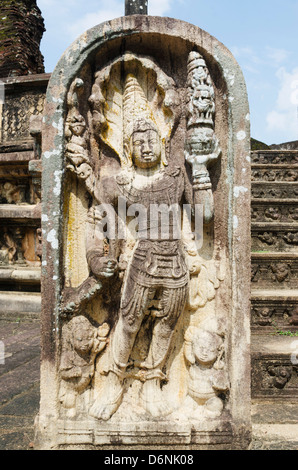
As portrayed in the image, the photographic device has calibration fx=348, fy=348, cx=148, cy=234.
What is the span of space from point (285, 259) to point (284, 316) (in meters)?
0.68

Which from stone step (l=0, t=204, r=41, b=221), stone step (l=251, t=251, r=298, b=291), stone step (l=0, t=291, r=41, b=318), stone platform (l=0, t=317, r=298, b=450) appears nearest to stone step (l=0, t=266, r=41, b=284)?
stone step (l=0, t=291, r=41, b=318)

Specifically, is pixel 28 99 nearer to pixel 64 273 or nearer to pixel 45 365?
pixel 64 273

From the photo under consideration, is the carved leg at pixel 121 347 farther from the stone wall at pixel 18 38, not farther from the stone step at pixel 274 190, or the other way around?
the stone wall at pixel 18 38

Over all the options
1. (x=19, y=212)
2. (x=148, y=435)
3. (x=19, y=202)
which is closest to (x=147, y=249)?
(x=148, y=435)

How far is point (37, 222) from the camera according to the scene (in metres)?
5.50

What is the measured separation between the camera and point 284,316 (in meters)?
3.74

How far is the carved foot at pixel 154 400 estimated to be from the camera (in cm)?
227

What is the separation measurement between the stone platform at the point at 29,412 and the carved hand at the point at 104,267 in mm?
1168

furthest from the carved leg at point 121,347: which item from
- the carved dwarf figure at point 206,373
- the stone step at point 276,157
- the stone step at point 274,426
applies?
the stone step at point 276,157

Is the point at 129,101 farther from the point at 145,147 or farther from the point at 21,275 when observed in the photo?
the point at 21,275

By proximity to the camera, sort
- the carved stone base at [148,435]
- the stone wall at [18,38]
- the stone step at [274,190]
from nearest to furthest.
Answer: the carved stone base at [148,435] < the stone step at [274,190] < the stone wall at [18,38]

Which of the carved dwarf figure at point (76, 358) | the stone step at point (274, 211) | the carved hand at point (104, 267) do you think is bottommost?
the carved dwarf figure at point (76, 358)

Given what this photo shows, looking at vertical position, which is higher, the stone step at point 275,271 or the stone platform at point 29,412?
the stone step at point 275,271

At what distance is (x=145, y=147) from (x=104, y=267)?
2.73ft
